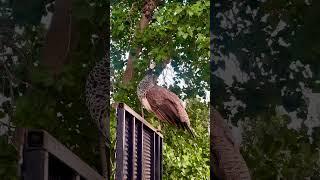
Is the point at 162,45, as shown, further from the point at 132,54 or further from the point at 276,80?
the point at 276,80

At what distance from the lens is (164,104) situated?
96.9 inches

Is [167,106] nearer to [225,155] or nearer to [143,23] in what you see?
[143,23]

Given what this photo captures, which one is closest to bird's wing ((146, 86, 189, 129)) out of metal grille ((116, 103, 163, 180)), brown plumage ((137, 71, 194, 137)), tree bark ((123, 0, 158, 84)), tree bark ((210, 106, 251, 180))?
brown plumage ((137, 71, 194, 137))

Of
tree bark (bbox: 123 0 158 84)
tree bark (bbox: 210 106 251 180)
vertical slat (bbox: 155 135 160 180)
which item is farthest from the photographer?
tree bark (bbox: 123 0 158 84)

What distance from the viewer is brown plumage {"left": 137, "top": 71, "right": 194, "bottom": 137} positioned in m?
2.44

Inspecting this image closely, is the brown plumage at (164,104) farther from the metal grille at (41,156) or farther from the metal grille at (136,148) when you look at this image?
the metal grille at (41,156)

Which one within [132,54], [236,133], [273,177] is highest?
[132,54]

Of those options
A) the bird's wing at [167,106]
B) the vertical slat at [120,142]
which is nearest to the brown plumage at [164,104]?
the bird's wing at [167,106]

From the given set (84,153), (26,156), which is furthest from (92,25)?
(26,156)

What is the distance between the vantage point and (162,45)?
295cm

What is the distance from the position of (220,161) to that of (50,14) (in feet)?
2.29

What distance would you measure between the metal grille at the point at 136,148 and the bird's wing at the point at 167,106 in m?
0.11

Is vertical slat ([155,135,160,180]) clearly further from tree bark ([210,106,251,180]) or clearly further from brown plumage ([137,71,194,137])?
tree bark ([210,106,251,180])

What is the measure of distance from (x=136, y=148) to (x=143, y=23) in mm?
1241
